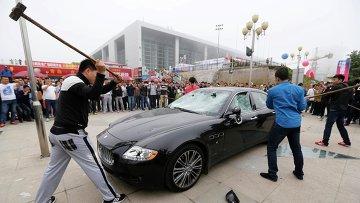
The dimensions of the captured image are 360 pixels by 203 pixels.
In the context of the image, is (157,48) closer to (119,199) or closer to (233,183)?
(233,183)

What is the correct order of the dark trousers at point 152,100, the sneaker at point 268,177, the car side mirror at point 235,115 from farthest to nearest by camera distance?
the dark trousers at point 152,100 < the car side mirror at point 235,115 < the sneaker at point 268,177

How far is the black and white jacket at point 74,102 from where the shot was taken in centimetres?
213

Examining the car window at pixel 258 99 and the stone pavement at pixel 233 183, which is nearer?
the stone pavement at pixel 233 183

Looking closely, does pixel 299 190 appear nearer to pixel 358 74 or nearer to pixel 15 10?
pixel 15 10

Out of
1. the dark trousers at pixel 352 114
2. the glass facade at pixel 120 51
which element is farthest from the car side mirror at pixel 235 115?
the glass facade at pixel 120 51

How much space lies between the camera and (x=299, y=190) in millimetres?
3020

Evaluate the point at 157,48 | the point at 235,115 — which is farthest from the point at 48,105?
the point at 157,48

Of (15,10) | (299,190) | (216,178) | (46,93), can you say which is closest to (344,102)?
(299,190)

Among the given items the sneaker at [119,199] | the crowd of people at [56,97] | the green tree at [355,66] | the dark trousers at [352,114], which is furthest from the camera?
the green tree at [355,66]

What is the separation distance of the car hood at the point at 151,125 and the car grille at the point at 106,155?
0.23 m

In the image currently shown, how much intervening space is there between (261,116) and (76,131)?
11.3ft

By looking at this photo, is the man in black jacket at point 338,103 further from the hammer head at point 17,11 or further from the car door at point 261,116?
the hammer head at point 17,11

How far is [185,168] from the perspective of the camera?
9.35ft

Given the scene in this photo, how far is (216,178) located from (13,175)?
3407 mm
